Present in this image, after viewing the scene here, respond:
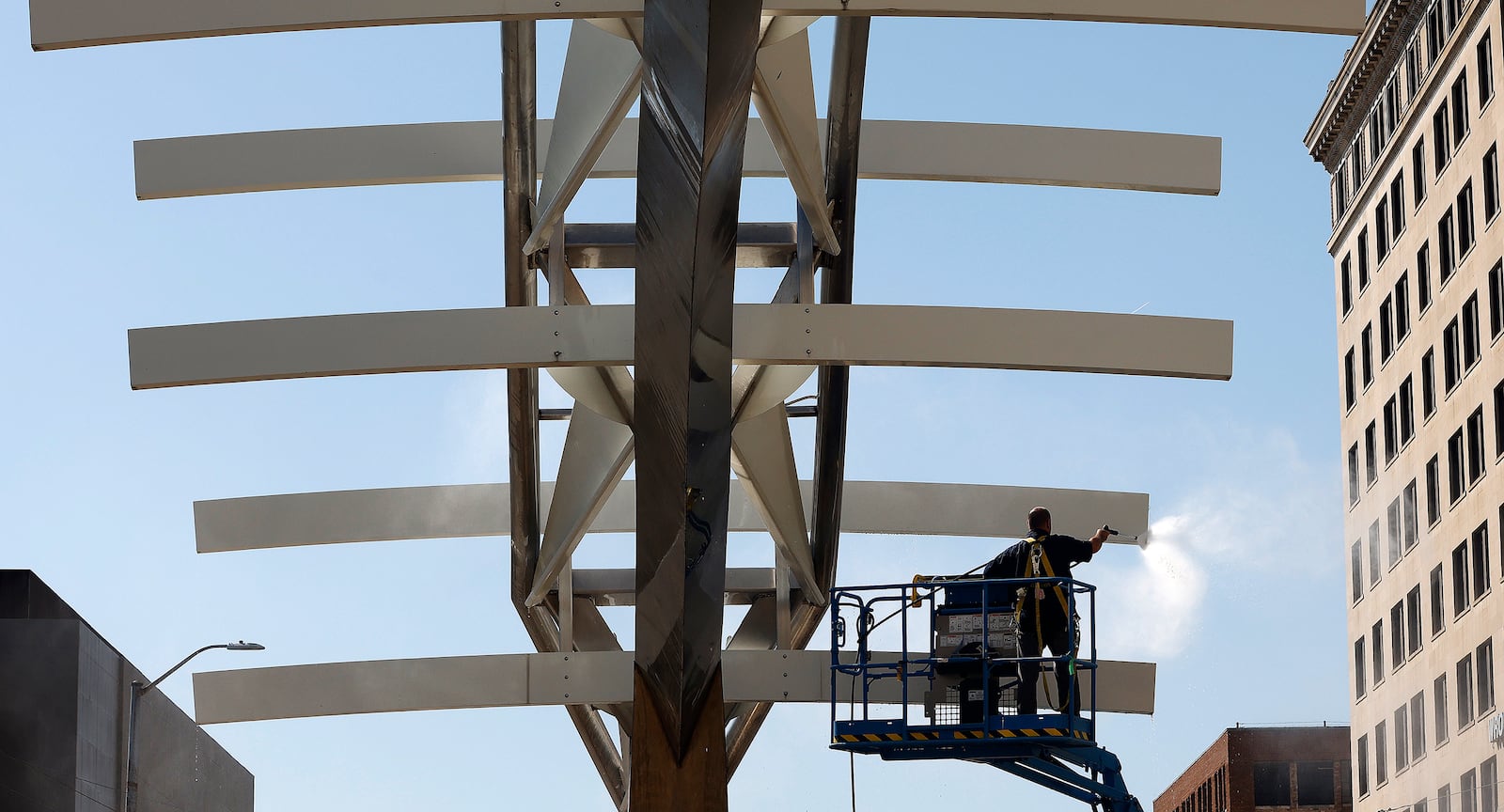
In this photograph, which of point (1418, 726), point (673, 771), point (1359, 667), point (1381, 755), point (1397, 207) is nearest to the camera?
point (673, 771)

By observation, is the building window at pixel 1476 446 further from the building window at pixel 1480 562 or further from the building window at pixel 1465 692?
the building window at pixel 1465 692

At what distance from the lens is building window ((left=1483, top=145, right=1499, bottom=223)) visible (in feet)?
174

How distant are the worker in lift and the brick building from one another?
8016cm

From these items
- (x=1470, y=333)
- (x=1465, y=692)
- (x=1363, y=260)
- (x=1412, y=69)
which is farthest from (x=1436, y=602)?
(x=1412, y=69)

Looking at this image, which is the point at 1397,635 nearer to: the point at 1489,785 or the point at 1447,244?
the point at 1489,785

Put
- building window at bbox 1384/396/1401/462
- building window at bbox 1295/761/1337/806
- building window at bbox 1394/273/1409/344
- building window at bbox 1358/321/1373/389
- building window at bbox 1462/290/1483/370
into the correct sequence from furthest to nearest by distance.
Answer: building window at bbox 1295/761/1337/806, building window at bbox 1358/321/1373/389, building window at bbox 1384/396/1401/462, building window at bbox 1394/273/1409/344, building window at bbox 1462/290/1483/370

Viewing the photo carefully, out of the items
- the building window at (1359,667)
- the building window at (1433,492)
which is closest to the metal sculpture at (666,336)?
the building window at (1433,492)

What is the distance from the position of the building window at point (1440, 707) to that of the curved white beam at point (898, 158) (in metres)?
46.5

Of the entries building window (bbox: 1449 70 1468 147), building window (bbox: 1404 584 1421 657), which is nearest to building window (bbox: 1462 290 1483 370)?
building window (bbox: 1449 70 1468 147)

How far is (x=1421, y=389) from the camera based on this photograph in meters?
60.6

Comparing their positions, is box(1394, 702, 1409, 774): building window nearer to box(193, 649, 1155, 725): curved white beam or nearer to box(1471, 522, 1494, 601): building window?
box(1471, 522, 1494, 601): building window

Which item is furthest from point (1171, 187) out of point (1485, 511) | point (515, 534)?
point (1485, 511)

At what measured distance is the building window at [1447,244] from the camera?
188 ft

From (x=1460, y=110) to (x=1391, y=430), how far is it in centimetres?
1201
